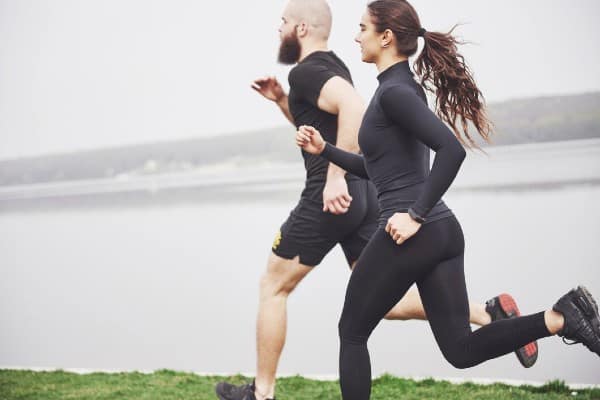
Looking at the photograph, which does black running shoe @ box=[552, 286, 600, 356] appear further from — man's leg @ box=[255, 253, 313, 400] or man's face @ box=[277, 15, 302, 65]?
man's face @ box=[277, 15, 302, 65]

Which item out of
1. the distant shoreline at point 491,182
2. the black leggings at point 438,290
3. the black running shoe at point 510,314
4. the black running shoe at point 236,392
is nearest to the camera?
the black leggings at point 438,290

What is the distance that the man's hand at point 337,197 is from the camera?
8.25 ft

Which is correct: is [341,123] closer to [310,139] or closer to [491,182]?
[310,139]

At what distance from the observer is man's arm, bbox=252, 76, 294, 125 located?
113 inches

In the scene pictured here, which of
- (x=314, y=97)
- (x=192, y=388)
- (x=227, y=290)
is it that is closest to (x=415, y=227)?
(x=314, y=97)

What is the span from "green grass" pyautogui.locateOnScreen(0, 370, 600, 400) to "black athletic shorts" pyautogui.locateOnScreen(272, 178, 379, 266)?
2.45ft

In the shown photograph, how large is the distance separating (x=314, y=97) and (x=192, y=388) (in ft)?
4.72

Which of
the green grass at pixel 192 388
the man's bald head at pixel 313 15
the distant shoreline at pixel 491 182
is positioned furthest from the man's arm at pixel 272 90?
the distant shoreline at pixel 491 182

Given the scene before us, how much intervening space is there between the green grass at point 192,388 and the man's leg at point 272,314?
466mm

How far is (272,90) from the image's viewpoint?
115 inches

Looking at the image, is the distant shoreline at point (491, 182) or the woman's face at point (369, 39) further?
the distant shoreline at point (491, 182)

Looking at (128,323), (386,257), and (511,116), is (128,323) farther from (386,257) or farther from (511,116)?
(511,116)

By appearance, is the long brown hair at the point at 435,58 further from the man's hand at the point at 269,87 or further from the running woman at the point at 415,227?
the man's hand at the point at 269,87

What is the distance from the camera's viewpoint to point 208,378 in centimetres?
354
